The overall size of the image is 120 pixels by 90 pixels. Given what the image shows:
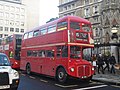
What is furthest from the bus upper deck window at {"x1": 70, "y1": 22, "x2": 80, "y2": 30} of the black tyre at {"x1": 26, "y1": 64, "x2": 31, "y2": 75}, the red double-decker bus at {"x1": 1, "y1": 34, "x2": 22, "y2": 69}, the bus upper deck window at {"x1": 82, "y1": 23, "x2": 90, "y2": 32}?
the red double-decker bus at {"x1": 1, "y1": 34, "x2": 22, "y2": 69}

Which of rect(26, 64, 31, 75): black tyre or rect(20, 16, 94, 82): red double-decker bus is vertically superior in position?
rect(20, 16, 94, 82): red double-decker bus

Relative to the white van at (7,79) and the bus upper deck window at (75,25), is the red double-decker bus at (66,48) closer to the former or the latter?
the bus upper deck window at (75,25)

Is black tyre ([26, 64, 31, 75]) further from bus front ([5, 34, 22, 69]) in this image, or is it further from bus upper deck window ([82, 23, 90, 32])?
bus upper deck window ([82, 23, 90, 32])

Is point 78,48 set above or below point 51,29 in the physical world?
below

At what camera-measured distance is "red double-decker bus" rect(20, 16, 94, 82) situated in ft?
44.1

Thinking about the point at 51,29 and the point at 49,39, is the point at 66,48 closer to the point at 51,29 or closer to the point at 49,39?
the point at 49,39

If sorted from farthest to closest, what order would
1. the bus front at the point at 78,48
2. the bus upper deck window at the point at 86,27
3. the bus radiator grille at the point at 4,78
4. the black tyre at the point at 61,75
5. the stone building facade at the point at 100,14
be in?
1. the stone building facade at the point at 100,14
2. the bus upper deck window at the point at 86,27
3. the black tyre at the point at 61,75
4. the bus front at the point at 78,48
5. the bus radiator grille at the point at 4,78

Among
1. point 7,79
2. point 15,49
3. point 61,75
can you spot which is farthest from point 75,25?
point 15,49

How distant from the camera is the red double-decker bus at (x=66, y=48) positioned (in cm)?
1343

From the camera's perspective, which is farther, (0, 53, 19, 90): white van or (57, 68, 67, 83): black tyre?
(57, 68, 67, 83): black tyre

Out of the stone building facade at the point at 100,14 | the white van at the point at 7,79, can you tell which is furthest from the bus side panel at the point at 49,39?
the stone building facade at the point at 100,14

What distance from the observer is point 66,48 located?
13.6 meters

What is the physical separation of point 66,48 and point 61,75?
182 centimetres

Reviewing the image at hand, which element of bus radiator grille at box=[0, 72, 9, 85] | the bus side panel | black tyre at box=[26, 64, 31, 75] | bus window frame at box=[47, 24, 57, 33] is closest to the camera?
bus radiator grille at box=[0, 72, 9, 85]
